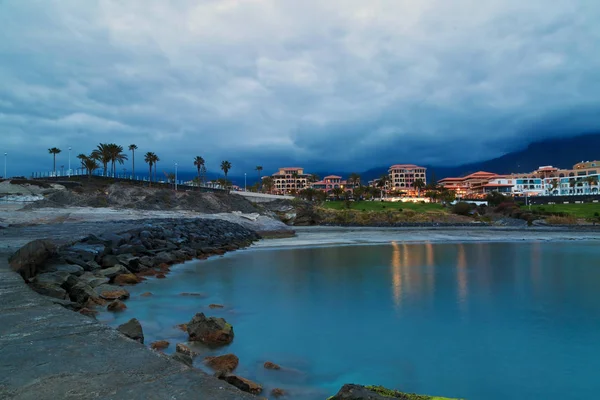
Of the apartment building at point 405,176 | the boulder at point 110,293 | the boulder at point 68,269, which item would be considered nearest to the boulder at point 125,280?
the boulder at point 68,269

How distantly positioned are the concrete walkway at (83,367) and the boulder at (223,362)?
6.15 ft

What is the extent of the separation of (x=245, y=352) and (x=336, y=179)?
161 metres

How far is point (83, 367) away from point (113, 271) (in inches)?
443

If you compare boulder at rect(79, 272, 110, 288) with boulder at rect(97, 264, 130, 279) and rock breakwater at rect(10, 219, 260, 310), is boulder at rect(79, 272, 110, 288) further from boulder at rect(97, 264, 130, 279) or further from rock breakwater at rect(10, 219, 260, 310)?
boulder at rect(97, 264, 130, 279)

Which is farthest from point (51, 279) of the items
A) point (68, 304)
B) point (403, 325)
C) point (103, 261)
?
point (403, 325)

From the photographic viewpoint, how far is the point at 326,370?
22.8ft

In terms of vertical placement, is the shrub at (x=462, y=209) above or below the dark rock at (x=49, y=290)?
above

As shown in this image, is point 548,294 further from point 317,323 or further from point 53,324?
point 53,324

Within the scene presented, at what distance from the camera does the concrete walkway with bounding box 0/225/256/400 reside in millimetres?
3391

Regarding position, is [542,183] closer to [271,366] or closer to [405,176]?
[405,176]

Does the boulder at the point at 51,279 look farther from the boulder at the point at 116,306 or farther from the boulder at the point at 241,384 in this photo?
the boulder at the point at 241,384

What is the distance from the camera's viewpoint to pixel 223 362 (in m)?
6.63

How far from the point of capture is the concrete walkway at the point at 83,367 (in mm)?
3391

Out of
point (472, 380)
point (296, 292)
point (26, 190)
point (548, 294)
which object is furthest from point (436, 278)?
point (26, 190)
